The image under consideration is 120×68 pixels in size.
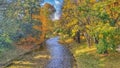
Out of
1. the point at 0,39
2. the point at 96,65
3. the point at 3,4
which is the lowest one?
the point at 96,65

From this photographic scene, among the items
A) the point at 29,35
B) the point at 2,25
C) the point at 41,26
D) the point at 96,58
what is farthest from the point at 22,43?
the point at 96,58

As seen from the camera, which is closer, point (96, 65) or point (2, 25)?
point (96, 65)

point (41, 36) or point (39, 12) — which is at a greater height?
point (39, 12)

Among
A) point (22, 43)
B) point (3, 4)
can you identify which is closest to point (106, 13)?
point (3, 4)

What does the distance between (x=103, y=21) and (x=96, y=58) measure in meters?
4.99

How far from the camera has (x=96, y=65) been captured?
2770 cm

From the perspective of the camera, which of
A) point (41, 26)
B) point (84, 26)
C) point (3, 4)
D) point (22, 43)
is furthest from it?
point (41, 26)

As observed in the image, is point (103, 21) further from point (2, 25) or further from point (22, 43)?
point (22, 43)

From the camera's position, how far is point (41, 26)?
6125 cm

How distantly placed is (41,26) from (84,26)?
75.9 ft

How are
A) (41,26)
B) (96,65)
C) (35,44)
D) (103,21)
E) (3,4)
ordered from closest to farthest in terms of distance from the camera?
(96,65) → (103,21) → (3,4) → (35,44) → (41,26)

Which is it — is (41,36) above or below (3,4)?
below

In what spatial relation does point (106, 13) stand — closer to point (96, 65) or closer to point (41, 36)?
point (96, 65)

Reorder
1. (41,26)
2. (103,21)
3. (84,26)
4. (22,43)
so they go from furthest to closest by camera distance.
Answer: (41,26), (22,43), (84,26), (103,21)
